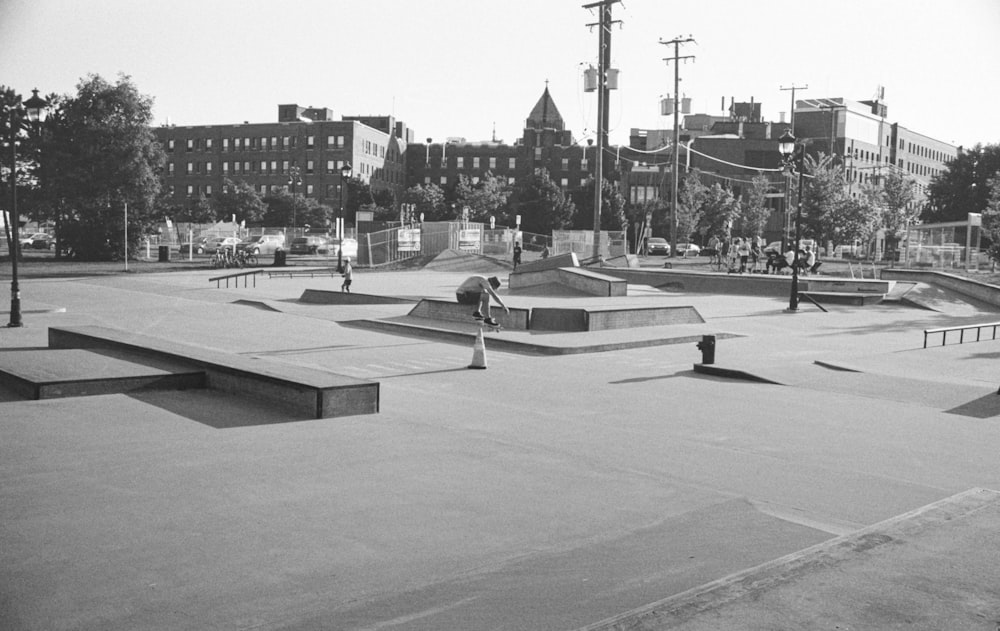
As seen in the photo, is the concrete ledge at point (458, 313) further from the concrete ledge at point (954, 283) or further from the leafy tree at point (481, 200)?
the leafy tree at point (481, 200)

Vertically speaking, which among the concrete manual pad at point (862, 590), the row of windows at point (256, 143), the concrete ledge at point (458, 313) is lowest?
the concrete manual pad at point (862, 590)

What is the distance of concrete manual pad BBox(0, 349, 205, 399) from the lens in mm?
11977

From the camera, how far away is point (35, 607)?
5.21 metres

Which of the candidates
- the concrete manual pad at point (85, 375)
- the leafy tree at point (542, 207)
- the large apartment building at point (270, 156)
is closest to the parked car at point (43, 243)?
the large apartment building at point (270, 156)

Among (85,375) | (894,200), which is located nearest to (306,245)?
(894,200)

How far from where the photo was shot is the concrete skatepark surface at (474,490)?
215 inches

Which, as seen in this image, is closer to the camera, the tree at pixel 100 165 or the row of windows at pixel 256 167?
the tree at pixel 100 165

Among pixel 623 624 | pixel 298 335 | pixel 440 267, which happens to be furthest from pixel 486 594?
pixel 440 267

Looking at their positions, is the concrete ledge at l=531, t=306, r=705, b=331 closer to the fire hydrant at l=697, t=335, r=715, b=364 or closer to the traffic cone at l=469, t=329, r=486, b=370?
the fire hydrant at l=697, t=335, r=715, b=364

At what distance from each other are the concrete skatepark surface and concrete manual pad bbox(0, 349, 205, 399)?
11.3 inches

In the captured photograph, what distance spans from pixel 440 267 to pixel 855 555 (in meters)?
48.3

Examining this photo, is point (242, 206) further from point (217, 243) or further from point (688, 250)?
point (688, 250)

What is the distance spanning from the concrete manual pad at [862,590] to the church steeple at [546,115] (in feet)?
469

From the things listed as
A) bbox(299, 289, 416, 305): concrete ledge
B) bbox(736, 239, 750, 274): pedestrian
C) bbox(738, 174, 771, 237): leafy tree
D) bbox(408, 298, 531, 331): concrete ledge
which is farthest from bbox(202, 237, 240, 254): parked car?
bbox(738, 174, 771, 237): leafy tree
